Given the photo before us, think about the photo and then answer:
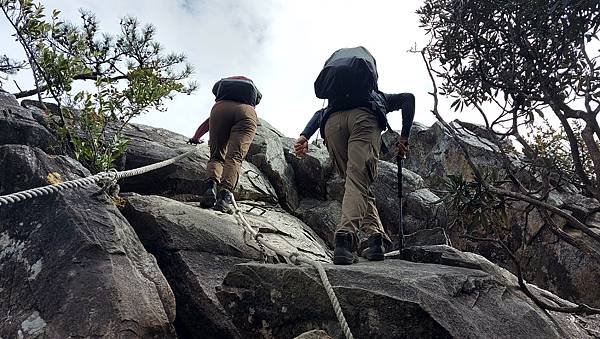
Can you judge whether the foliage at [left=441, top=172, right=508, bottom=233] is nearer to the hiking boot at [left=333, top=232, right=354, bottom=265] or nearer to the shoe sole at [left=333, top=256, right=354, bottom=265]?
the hiking boot at [left=333, top=232, right=354, bottom=265]

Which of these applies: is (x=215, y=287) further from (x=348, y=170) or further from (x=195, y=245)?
(x=348, y=170)

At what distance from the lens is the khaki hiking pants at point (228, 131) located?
6902mm

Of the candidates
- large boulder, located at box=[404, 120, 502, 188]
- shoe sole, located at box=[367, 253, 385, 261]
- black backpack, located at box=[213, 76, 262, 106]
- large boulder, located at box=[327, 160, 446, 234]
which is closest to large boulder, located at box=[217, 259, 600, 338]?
shoe sole, located at box=[367, 253, 385, 261]

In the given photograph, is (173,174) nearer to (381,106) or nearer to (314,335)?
Result: (381,106)

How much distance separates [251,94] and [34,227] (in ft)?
13.7

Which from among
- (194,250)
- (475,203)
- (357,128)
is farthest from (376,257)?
(194,250)

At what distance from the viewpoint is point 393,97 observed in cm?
531

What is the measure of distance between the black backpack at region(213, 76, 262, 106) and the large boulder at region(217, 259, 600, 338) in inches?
149

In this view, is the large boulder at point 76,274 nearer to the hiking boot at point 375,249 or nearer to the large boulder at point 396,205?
the hiking boot at point 375,249

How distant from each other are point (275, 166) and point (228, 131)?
2594 millimetres

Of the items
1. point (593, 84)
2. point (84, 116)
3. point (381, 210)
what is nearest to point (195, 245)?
point (84, 116)

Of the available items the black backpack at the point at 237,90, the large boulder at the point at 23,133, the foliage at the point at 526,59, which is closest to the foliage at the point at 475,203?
the foliage at the point at 526,59

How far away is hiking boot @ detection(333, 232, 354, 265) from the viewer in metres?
4.35

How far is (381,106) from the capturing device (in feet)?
16.7
